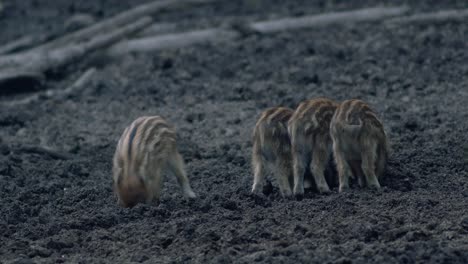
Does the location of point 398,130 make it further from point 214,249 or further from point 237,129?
point 214,249

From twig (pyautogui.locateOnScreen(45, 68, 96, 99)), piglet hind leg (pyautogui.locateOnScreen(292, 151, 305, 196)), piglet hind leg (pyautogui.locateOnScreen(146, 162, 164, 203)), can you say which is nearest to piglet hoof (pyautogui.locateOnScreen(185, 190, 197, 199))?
piglet hind leg (pyautogui.locateOnScreen(146, 162, 164, 203))

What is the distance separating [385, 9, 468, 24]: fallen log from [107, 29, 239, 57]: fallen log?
2061mm

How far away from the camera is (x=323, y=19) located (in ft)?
51.1

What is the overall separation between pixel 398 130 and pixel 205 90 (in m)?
3.13

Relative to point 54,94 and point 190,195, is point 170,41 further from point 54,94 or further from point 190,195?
point 190,195

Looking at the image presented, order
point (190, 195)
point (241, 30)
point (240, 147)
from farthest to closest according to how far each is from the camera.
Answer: point (241, 30), point (240, 147), point (190, 195)

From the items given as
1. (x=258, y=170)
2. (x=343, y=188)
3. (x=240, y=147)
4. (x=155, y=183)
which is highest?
(x=155, y=183)

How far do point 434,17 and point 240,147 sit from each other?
17.1 ft

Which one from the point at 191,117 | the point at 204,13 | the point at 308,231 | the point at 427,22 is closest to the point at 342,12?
the point at 427,22

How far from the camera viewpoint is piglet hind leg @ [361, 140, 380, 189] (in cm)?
876

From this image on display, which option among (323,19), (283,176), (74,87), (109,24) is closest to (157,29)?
(109,24)

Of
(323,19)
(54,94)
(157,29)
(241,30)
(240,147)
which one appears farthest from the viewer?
(157,29)

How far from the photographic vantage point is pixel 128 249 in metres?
7.75

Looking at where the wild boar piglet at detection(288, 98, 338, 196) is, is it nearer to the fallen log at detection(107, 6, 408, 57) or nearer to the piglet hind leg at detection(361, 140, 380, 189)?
the piglet hind leg at detection(361, 140, 380, 189)
